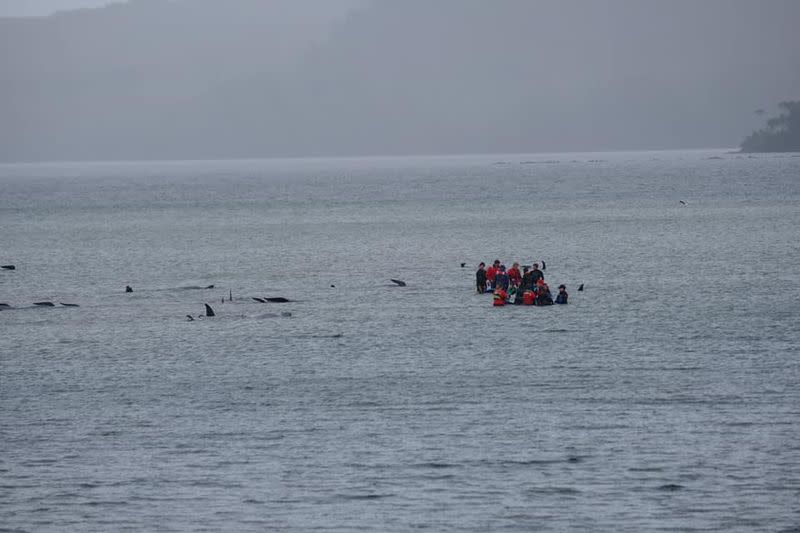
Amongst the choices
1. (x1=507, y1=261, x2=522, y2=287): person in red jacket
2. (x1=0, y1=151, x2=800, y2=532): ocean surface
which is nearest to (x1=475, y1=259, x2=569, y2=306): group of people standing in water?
(x1=507, y1=261, x2=522, y2=287): person in red jacket

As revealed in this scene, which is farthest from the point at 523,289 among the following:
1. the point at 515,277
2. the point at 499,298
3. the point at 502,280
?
the point at 502,280

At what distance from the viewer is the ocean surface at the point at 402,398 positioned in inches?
961

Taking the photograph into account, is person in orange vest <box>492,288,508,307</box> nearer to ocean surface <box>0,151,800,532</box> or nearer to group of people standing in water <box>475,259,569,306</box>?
group of people standing in water <box>475,259,569,306</box>

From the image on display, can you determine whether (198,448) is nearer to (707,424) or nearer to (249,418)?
(249,418)

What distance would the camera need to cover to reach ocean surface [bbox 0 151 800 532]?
2442 cm

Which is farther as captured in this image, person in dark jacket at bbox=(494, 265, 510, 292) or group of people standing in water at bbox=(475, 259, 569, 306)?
person in dark jacket at bbox=(494, 265, 510, 292)

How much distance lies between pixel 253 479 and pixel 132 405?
8719mm

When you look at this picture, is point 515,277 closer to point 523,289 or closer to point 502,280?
point 502,280

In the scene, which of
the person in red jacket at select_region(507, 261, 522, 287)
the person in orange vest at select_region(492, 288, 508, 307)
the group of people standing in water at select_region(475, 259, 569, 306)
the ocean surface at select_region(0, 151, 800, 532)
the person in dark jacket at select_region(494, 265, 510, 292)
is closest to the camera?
the ocean surface at select_region(0, 151, 800, 532)

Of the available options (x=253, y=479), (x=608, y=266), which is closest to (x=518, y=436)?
(x=253, y=479)

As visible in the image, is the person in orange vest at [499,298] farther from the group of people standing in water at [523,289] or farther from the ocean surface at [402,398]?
the ocean surface at [402,398]

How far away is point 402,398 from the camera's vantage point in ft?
111

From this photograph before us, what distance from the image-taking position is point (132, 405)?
33.8 m

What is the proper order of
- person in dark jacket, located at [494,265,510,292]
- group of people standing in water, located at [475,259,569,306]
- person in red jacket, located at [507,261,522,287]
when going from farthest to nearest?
1. person in dark jacket, located at [494,265,510,292]
2. person in red jacket, located at [507,261,522,287]
3. group of people standing in water, located at [475,259,569,306]
